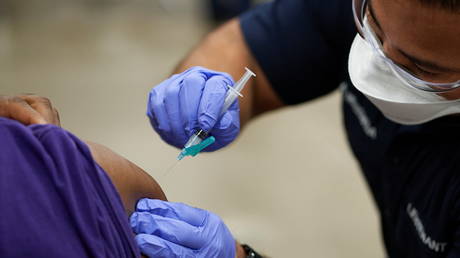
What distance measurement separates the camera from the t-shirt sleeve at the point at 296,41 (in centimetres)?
127

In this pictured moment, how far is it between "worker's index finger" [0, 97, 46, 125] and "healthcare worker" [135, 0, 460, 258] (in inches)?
10.9

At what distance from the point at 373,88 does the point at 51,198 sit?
0.62 metres

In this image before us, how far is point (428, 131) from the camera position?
109cm

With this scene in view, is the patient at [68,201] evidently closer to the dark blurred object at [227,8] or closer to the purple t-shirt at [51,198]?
the purple t-shirt at [51,198]

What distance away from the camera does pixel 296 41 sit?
1306 millimetres

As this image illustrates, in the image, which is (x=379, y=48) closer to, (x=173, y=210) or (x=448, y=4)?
(x=448, y=4)

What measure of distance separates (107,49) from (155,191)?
229 centimetres

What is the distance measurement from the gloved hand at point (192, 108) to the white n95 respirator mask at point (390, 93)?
25cm

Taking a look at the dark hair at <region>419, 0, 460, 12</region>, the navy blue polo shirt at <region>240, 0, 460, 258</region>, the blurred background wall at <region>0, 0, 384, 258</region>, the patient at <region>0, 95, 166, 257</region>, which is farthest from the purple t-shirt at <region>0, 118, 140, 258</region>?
the navy blue polo shirt at <region>240, 0, 460, 258</region>

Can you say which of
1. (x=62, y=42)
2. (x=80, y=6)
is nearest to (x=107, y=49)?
(x=62, y=42)

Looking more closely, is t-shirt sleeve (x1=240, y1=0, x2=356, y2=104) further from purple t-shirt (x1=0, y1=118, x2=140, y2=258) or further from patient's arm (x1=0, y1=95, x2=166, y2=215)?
purple t-shirt (x1=0, y1=118, x2=140, y2=258)

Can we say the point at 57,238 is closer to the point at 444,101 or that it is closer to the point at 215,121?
the point at 215,121

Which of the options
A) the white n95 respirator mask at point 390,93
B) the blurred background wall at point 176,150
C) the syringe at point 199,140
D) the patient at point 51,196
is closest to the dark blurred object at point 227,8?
the blurred background wall at point 176,150

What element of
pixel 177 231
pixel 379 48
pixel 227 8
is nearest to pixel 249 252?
pixel 177 231
